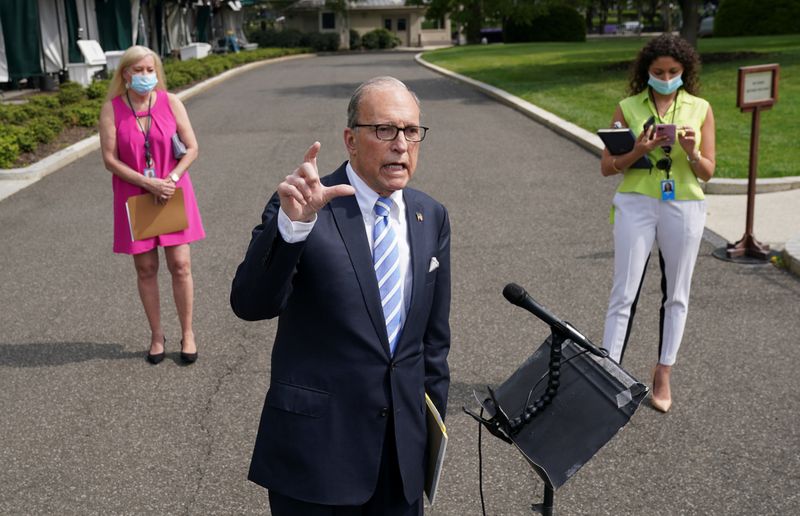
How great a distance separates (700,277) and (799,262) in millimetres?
844

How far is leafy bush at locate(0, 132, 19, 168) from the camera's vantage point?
13.5 m

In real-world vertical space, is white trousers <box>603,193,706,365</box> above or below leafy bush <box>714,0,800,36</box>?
below

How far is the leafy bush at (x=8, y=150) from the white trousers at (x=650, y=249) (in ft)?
35.8

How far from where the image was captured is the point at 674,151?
5.12m

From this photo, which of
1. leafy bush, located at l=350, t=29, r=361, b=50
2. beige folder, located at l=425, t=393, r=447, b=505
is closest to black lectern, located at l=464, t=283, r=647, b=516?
beige folder, located at l=425, t=393, r=447, b=505

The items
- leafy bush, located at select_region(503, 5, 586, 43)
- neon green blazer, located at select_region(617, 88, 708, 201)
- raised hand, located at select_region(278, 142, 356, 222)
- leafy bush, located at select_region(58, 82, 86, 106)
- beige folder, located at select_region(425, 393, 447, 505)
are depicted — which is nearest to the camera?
raised hand, located at select_region(278, 142, 356, 222)

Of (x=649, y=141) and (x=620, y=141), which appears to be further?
(x=620, y=141)

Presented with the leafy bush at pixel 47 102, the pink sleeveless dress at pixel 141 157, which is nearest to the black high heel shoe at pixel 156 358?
the pink sleeveless dress at pixel 141 157

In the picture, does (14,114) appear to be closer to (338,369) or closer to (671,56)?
(671,56)

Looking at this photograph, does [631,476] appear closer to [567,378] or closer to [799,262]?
[567,378]

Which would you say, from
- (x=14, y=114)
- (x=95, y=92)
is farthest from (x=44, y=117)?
(x=95, y=92)

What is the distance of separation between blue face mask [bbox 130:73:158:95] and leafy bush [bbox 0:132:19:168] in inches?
346

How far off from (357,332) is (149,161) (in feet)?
12.2

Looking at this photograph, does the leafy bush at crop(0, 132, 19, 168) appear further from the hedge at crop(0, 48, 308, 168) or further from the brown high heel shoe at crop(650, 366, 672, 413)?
the brown high heel shoe at crop(650, 366, 672, 413)
